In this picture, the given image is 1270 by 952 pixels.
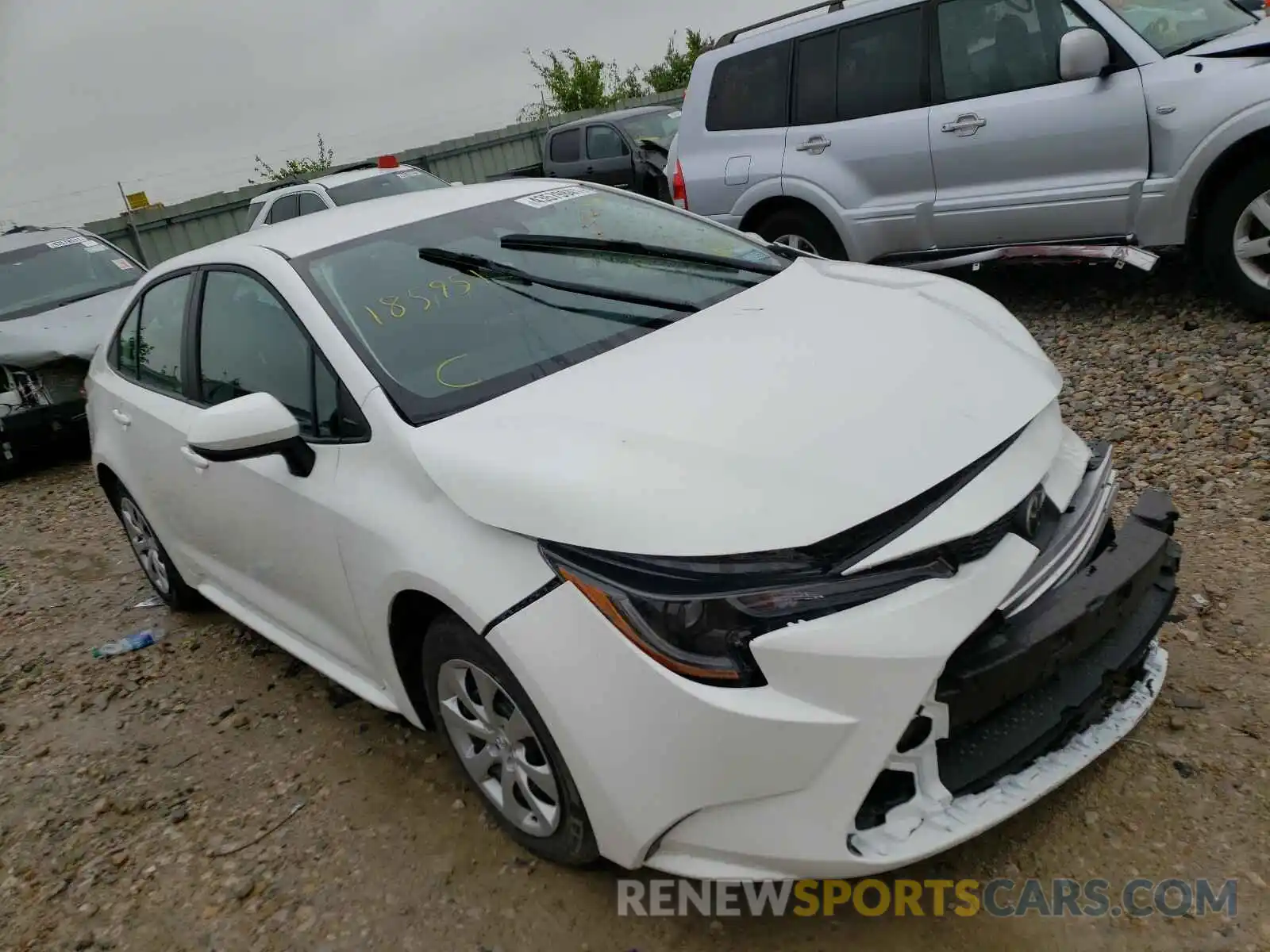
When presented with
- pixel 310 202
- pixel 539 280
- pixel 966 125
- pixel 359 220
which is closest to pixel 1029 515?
pixel 539 280

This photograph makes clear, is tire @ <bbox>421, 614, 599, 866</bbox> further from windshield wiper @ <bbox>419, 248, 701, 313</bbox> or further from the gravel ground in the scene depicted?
windshield wiper @ <bbox>419, 248, 701, 313</bbox>

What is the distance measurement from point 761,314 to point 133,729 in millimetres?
2738

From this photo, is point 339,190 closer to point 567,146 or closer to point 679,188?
point 567,146

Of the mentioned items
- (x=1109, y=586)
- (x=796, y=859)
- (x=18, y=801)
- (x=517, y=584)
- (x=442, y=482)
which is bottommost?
(x=18, y=801)

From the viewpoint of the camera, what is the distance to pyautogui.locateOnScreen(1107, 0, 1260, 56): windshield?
4.79 metres

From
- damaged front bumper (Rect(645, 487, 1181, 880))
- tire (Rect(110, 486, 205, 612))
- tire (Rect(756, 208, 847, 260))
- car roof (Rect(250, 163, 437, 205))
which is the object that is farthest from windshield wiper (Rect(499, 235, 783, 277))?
car roof (Rect(250, 163, 437, 205))

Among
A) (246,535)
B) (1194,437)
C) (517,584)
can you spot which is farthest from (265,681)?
(1194,437)

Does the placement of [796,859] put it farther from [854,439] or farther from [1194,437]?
[1194,437]

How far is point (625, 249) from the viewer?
125 inches

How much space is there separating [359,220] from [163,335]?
1.04 meters

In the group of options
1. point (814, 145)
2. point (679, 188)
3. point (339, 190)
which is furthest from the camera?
point (339, 190)

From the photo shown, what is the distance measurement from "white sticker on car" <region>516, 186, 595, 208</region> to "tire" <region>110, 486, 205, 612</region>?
2110mm

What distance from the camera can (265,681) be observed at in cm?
373

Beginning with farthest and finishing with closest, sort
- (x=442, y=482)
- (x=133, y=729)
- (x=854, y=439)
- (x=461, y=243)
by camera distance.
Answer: (x=133, y=729) → (x=461, y=243) → (x=442, y=482) → (x=854, y=439)
